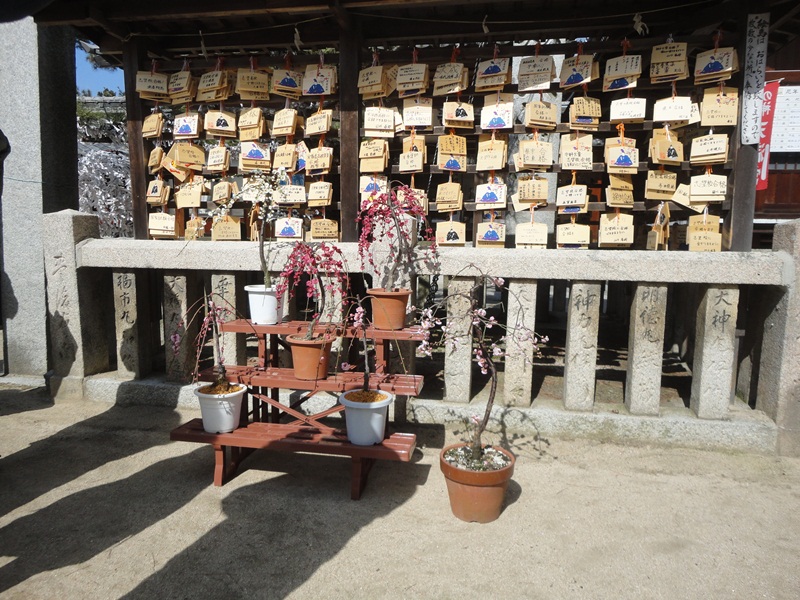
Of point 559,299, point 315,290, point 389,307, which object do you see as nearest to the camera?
point 389,307

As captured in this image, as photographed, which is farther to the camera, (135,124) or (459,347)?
(135,124)

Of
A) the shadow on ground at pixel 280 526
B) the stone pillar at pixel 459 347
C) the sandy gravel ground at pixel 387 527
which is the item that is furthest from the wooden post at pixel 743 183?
the shadow on ground at pixel 280 526

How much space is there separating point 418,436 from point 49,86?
528cm

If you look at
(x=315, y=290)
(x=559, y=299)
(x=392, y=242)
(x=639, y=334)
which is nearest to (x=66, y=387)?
(x=315, y=290)

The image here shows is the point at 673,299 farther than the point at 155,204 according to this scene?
Yes

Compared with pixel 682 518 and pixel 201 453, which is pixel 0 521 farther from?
pixel 682 518

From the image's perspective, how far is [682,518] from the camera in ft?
10.5

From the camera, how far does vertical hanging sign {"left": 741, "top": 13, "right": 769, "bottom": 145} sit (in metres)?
4.18

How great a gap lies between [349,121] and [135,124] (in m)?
2.30

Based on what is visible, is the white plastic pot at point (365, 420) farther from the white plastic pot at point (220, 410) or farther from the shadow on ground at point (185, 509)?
the white plastic pot at point (220, 410)

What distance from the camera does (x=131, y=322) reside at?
4969mm

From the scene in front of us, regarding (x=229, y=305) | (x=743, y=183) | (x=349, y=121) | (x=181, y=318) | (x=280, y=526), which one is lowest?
(x=280, y=526)

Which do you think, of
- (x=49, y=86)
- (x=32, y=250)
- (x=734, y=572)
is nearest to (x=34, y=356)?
(x=32, y=250)

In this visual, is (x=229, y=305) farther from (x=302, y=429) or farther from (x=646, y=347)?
(x=646, y=347)
